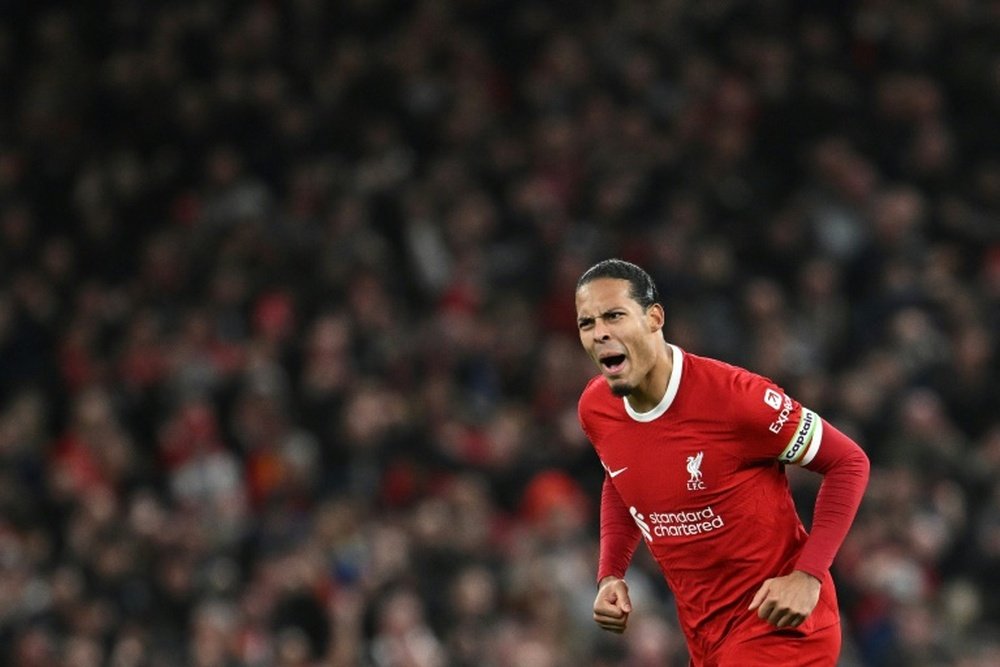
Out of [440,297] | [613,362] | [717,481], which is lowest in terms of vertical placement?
[717,481]

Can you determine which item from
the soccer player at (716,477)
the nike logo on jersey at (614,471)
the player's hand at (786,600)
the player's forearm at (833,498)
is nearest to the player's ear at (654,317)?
the soccer player at (716,477)

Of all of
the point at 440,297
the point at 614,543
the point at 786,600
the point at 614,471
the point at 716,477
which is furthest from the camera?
the point at 440,297

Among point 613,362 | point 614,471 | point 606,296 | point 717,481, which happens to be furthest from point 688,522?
point 606,296

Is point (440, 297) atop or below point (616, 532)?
atop

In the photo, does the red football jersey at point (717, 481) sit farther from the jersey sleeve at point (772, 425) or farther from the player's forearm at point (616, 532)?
the player's forearm at point (616, 532)

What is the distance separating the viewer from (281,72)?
14.8 metres

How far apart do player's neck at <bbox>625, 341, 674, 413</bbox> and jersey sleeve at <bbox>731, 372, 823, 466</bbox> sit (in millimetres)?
203

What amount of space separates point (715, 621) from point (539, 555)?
578cm

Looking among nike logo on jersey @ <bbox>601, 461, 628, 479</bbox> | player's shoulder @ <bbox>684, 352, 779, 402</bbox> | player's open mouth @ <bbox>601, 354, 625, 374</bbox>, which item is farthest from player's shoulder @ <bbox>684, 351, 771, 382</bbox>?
nike logo on jersey @ <bbox>601, 461, 628, 479</bbox>

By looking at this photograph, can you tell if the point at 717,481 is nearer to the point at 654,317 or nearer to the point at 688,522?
the point at 688,522

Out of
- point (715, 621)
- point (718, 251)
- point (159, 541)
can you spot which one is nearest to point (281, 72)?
point (718, 251)

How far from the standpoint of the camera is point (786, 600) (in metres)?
5.13

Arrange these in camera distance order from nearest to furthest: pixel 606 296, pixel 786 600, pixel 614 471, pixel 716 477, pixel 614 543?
1. pixel 786 600
2. pixel 606 296
3. pixel 716 477
4. pixel 614 471
5. pixel 614 543

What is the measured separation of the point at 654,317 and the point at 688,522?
23.8 inches
